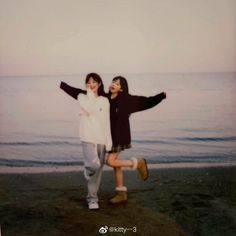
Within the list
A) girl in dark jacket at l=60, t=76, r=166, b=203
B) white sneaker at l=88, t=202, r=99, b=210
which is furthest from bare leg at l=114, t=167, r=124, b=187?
white sneaker at l=88, t=202, r=99, b=210

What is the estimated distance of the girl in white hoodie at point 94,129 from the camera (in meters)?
1.40

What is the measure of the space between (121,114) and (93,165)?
22cm

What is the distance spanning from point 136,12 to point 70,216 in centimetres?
81

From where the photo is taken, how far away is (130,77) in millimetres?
1391

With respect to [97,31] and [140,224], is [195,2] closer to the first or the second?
[97,31]

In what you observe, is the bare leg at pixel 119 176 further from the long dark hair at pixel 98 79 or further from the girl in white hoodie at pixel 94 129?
the long dark hair at pixel 98 79

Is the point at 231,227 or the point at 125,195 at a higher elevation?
the point at 125,195

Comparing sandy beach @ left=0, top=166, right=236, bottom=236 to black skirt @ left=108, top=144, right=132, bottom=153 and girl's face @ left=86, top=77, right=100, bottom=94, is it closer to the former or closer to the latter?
black skirt @ left=108, top=144, right=132, bottom=153

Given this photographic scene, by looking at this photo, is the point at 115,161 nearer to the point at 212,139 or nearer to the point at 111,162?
the point at 111,162

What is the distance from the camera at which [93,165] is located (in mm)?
1417

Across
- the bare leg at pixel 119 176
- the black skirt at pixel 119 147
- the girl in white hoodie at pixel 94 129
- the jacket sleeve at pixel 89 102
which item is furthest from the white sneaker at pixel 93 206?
the jacket sleeve at pixel 89 102

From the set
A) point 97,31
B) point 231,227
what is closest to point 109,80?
point 97,31

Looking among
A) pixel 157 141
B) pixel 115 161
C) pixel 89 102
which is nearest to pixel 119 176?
pixel 115 161

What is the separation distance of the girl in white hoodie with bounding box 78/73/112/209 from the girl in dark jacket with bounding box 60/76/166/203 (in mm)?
23
